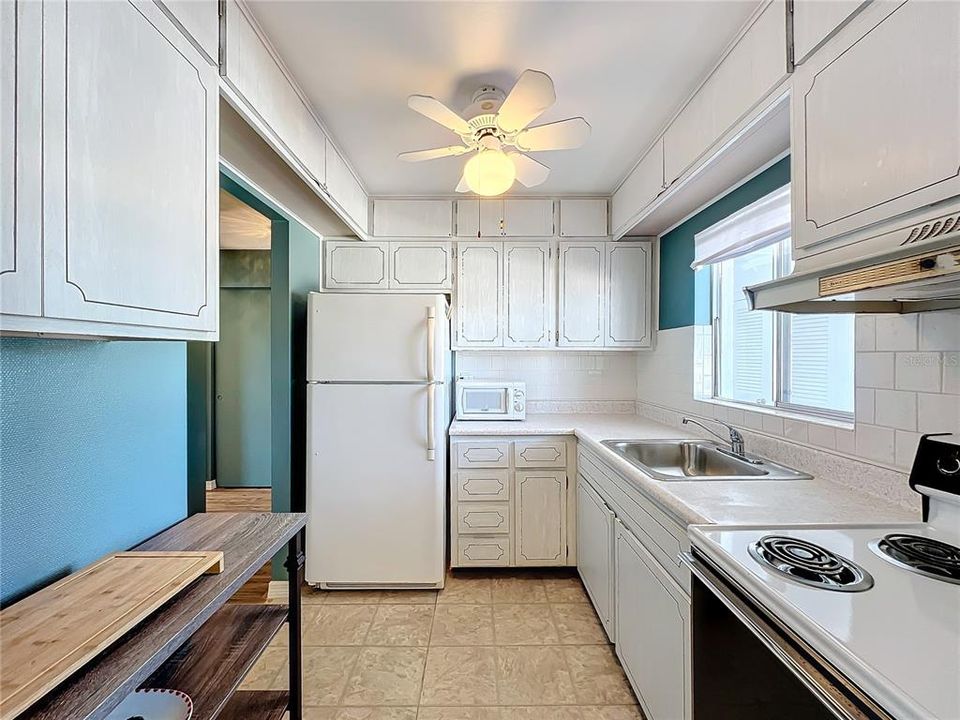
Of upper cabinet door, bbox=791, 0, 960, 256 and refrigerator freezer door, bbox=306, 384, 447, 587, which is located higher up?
upper cabinet door, bbox=791, 0, 960, 256

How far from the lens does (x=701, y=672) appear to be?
1.23 metres

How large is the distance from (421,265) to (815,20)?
2376 millimetres

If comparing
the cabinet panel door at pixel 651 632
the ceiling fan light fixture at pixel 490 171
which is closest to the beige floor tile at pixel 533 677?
the cabinet panel door at pixel 651 632

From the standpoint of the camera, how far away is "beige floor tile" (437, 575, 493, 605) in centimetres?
267

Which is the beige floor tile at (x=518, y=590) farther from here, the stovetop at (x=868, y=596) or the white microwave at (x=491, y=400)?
the stovetop at (x=868, y=596)

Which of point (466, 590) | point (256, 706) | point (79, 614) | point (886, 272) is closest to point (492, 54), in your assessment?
point (886, 272)

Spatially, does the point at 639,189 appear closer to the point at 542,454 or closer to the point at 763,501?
the point at 542,454

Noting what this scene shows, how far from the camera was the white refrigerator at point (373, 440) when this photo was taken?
2.67 meters

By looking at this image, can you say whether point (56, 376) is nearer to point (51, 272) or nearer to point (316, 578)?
point (51, 272)

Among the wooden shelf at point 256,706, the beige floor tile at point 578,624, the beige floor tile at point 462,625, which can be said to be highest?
the wooden shelf at point 256,706

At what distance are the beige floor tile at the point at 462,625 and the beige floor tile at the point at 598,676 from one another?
425 millimetres

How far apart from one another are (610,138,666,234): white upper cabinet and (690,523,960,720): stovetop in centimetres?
172

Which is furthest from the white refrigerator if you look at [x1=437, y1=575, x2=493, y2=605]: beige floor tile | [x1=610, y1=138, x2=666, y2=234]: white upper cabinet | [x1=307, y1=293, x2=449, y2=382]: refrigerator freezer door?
[x1=610, y1=138, x2=666, y2=234]: white upper cabinet

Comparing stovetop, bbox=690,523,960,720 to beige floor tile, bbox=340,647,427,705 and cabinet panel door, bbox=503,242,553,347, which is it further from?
cabinet panel door, bbox=503,242,553,347
